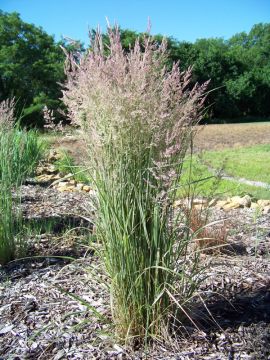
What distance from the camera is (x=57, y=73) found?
1870 centimetres

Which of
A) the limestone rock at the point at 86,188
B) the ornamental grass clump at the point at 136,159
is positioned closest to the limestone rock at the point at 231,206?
the limestone rock at the point at 86,188

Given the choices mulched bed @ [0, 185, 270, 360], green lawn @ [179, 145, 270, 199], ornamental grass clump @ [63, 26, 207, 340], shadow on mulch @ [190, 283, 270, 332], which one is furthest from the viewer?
green lawn @ [179, 145, 270, 199]

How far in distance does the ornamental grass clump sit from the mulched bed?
0.49 ft

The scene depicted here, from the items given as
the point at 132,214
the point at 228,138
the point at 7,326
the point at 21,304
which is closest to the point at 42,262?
the point at 21,304

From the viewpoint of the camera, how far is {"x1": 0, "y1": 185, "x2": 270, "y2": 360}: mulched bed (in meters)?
2.07

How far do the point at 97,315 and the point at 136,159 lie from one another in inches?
33.9

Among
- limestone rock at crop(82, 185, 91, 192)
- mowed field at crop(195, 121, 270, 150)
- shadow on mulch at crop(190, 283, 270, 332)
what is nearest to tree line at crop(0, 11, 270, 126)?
mowed field at crop(195, 121, 270, 150)

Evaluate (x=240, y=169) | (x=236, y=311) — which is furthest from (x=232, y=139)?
(x=236, y=311)

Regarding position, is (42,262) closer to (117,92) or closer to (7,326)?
→ (7,326)

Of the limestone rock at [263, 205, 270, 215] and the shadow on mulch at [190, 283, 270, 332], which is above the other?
the shadow on mulch at [190, 283, 270, 332]

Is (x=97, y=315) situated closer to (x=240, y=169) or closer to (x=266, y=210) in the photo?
(x=266, y=210)

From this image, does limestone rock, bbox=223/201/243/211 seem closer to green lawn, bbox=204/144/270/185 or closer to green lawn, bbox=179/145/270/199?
green lawn, bbox=179/145/270/199

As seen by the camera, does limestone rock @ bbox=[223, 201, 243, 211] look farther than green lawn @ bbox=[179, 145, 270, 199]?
No

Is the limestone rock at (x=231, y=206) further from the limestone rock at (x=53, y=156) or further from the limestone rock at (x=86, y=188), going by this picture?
the limestone rock at (x=53, y=156)
